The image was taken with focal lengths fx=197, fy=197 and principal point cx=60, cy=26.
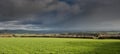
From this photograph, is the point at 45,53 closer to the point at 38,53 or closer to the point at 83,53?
the point at 38,53

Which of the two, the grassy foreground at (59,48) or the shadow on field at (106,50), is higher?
the grassy foreground at (59,48)

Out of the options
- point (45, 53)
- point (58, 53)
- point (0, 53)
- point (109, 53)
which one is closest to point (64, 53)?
point (58, 53)

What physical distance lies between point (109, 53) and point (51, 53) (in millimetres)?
4728

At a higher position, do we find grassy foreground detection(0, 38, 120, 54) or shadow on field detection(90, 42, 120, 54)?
grassy foreground detection(0, 38, 120, 54)

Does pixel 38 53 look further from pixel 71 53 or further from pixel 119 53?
pixel 119 53

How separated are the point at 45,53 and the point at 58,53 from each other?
1.04 m

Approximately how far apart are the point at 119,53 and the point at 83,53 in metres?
2.91

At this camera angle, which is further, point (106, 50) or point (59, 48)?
point (59, 48)

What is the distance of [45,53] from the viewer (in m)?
15.8

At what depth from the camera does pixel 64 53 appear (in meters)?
15.7

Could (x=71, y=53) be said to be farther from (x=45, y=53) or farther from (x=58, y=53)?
(x=45, y=53)

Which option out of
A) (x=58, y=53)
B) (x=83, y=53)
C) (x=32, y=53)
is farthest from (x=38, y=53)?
(x=83, y=53)

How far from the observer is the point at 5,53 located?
1560 centimetres

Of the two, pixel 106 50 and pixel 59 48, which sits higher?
pixel 59 48
